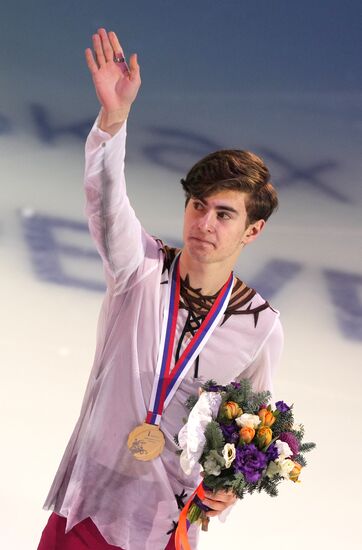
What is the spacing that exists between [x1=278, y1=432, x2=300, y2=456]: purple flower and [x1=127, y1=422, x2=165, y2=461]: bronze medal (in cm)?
38

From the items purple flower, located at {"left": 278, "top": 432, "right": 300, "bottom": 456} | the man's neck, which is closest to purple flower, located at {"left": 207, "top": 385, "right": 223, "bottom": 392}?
purple flower, located at {"left": 278, "top": 432, "right": 300, "bottom": 456}

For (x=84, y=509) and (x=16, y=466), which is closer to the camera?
(x=84, y=509)

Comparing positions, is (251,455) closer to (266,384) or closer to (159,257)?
(266,384)

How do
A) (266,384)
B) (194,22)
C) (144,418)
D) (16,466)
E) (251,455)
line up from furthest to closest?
(194,22)
(16,466)
(266,384)
(144,418)
(251,455)

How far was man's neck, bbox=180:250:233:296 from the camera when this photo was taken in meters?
3.39

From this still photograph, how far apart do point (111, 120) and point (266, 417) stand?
3.29 ft

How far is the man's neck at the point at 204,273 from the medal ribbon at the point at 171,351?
0.13 ft

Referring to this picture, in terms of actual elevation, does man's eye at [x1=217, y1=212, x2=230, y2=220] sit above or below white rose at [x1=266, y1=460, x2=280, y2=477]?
above

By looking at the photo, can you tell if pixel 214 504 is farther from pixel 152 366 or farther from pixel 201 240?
pixel 201 240

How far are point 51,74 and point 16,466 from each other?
6.78 ft

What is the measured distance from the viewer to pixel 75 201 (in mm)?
5531

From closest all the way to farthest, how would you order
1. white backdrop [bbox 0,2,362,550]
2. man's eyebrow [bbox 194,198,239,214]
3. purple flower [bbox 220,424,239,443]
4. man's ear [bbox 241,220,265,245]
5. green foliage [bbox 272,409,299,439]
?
purple flower [bbox 220,424,239,443]
green foliage [bbox 272,409,299,439]
man's eyebrow [bbox 194,198,239,214]
man's ear [bbox 241,220,265,245]
white backdrop [bbox 0,2,362,550]

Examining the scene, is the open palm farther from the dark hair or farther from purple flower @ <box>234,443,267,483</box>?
purple flower @ <box>234,443,267,483</box>

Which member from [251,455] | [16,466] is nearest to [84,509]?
[251,455]
